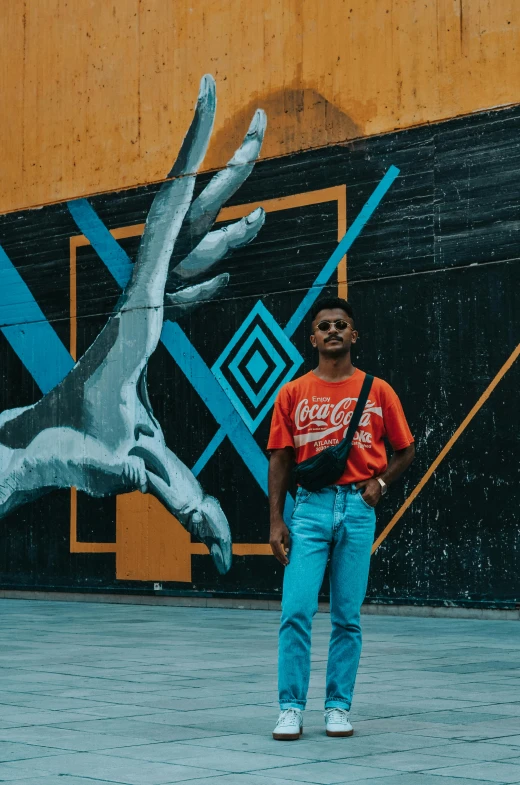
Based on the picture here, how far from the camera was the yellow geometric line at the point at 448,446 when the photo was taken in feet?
41.9

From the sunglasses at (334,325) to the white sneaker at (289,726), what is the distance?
1808mm

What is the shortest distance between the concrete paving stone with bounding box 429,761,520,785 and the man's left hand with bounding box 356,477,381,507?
1.35 m

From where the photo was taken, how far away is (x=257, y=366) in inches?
583

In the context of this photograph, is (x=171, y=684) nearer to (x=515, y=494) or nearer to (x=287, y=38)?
(x=515, y=494)

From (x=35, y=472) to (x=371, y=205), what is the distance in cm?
585

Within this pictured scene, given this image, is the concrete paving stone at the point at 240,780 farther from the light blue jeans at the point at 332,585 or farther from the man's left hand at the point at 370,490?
the man's left hand at the point at 370,490

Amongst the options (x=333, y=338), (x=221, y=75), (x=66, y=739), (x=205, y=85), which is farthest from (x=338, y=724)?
(x=205, y=85)

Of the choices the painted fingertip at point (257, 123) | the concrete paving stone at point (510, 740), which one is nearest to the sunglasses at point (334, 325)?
the concrete paving stone at point (510, 740)

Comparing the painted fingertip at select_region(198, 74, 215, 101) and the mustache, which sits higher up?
the painted fingertip at select_region(198, 74, 215, 101)

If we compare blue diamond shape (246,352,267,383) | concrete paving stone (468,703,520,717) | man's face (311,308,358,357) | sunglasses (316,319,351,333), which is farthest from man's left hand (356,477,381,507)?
blue diamond shape (246,352,267,383)

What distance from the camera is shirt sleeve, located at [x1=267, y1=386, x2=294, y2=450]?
645 cm

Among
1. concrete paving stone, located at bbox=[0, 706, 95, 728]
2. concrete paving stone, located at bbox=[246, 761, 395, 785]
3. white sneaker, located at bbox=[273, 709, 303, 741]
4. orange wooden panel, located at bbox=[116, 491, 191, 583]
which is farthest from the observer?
orange wooden panel, located at bbox=[116, 491, 191, 583]

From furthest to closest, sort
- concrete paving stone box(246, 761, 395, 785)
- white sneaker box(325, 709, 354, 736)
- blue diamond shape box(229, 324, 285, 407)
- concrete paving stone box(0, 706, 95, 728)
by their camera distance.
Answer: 1. blue diamond shape box(229, 324, 285, 407)
2. concrete paving stone box(0, 706, 95, 728)
3. white sneaker box(325, 709, 354, 736)
4. concrete paving stone box(246, 761, 395, 785)

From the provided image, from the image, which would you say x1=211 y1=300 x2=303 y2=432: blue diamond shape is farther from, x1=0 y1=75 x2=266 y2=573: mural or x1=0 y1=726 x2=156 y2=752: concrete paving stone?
x1=0 y1=726 x2=156 y2=752: concrete paving stone
